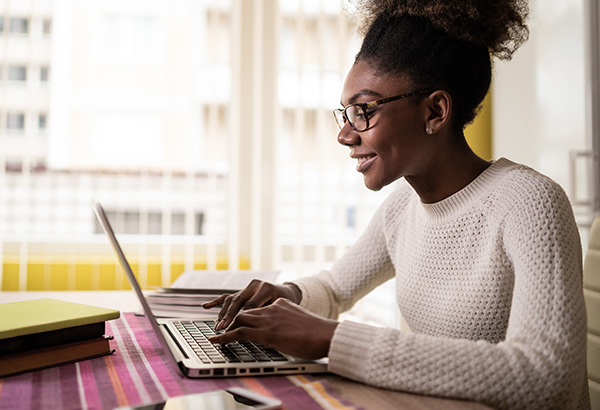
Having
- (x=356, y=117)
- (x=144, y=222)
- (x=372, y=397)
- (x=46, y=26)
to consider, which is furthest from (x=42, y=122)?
(x=372, y=397)

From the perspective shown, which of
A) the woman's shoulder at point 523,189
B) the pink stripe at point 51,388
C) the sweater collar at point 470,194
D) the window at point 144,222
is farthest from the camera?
the window at point 144,222

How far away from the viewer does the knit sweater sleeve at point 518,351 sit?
0.67 m

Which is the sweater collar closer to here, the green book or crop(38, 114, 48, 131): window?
the green book

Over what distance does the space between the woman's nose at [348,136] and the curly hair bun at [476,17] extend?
224mm

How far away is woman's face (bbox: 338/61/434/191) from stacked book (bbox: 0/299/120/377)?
19.6 inches

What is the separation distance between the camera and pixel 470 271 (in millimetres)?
946

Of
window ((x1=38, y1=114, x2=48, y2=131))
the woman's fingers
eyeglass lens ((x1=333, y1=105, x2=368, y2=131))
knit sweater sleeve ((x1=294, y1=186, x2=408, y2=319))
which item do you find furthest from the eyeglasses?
window ((x1=38, y1=114, x2=48, y2=131))

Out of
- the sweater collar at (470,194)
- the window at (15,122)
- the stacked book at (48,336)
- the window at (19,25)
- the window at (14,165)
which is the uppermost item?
the window at (19,25)

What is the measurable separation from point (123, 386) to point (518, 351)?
47cm

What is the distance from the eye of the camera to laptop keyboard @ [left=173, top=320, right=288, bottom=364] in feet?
2.46

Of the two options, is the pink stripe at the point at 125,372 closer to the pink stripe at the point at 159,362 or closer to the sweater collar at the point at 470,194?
the pink stripe at the point at 159,362

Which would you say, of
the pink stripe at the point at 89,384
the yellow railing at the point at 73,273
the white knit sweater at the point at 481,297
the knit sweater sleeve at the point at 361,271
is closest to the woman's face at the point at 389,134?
A: the white knit sweater at the point at 481,297

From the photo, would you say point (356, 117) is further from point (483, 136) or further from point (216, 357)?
point (483, 136)

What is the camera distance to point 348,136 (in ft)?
3.39
